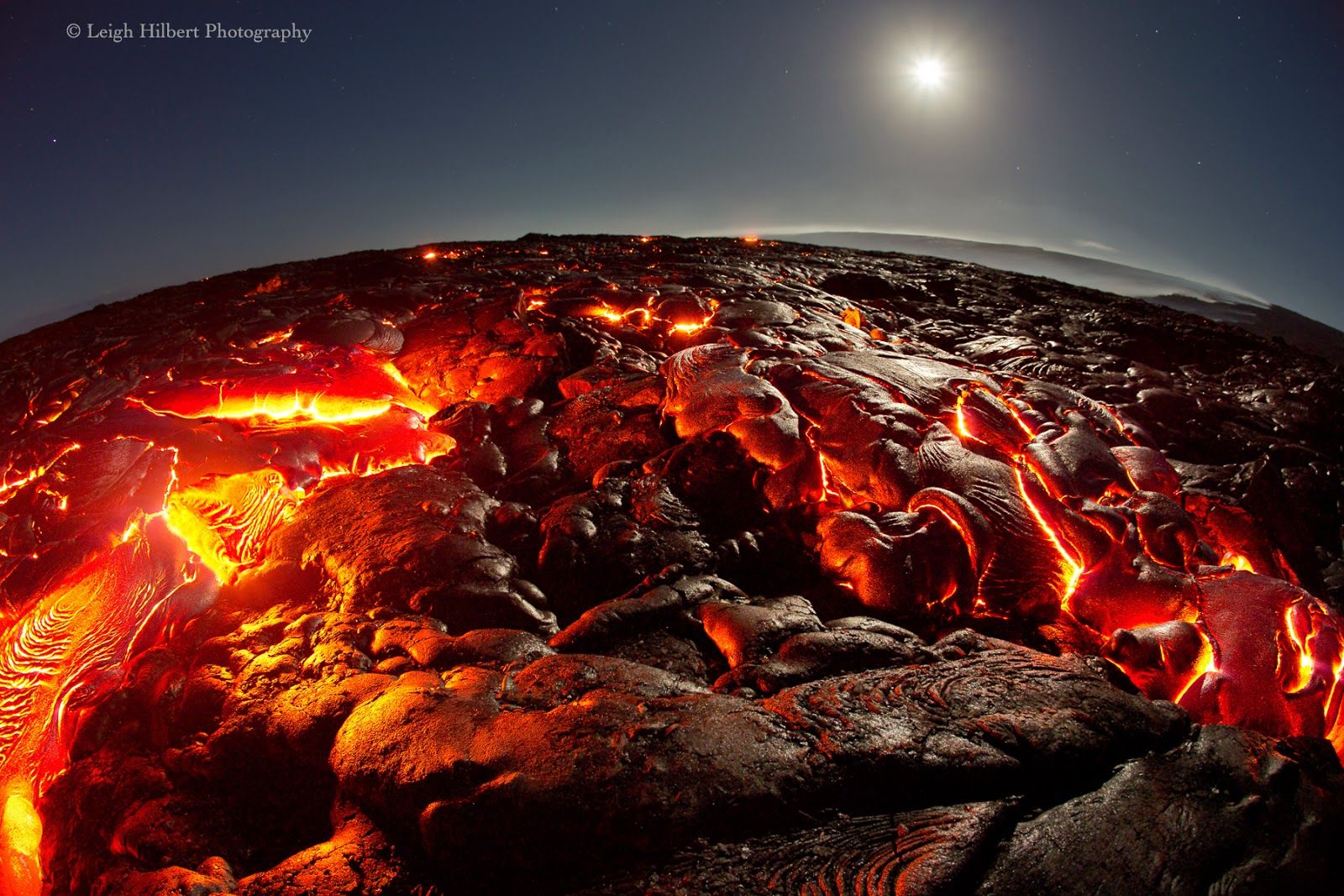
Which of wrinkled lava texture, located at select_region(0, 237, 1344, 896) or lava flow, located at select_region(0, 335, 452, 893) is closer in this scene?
wrinkled lava texture, located at select_region(0, 237, 1344, 896)

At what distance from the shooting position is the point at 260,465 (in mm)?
3846

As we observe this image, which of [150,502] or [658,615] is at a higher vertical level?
[150,502]

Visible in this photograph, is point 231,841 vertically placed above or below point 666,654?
below

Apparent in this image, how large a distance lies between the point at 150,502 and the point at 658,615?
338 cm

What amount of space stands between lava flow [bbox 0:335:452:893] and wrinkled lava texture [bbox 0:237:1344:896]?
23mm

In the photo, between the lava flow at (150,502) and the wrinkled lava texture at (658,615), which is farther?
the lava flow at (150,502)

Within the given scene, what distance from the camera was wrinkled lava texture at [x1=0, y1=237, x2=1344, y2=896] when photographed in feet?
5.92

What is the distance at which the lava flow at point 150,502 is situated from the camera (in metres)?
2.62

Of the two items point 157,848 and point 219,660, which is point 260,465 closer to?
point 219,660

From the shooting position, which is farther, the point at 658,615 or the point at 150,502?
the point at 150,502

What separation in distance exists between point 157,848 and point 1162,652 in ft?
14.7

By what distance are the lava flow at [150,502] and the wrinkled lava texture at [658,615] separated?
0.02 m

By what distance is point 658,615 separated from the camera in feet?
9.28

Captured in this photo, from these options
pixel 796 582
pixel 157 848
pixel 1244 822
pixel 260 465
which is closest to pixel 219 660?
pixel 157 848
